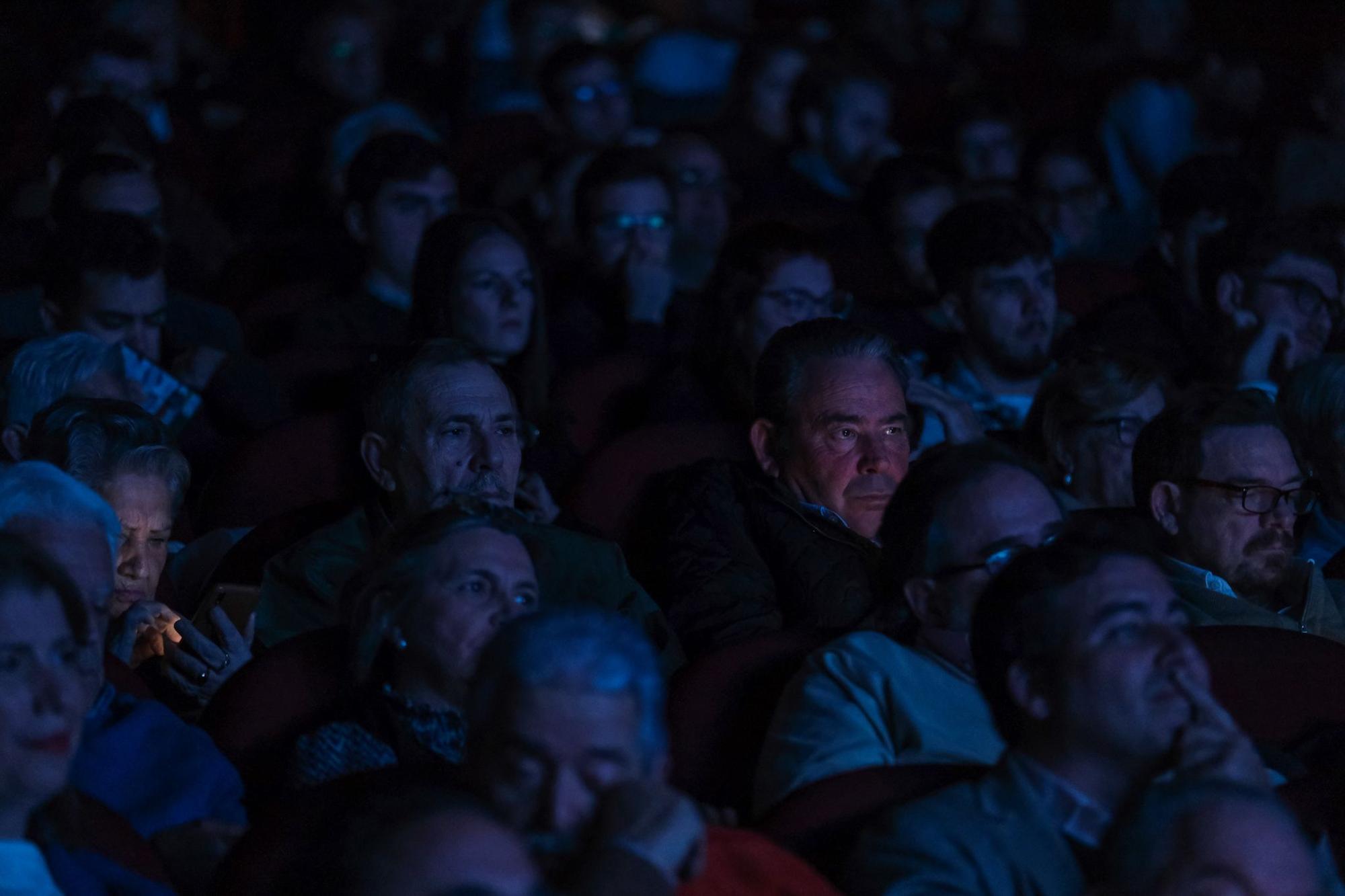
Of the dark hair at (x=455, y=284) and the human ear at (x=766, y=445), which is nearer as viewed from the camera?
the human ear at (x=766, y=445)

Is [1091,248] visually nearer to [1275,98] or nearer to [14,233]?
[1275,98]

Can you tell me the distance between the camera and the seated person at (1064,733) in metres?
1.38

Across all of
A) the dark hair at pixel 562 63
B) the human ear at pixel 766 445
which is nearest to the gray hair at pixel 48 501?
the human ear at pixel 766 445

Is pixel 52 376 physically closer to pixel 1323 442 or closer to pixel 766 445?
pixel 766 445

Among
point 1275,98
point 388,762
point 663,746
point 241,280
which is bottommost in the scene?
point 388,762

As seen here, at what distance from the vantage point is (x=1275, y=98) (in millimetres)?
5230

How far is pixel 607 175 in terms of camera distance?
11.4 ft

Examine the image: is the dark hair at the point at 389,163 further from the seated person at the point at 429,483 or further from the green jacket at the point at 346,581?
the green jacket at the point at 346,581

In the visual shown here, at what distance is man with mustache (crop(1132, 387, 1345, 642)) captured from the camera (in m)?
2.12

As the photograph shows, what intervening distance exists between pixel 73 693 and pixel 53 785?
7 cm

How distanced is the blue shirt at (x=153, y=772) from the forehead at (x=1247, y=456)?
47.3 inches

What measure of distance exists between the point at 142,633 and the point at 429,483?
1.30ft

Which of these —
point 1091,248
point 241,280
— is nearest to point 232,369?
point 241,280

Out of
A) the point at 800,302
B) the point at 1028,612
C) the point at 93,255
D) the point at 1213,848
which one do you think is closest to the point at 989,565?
the point at 1028,612
